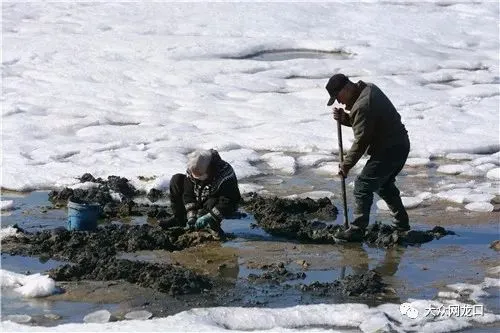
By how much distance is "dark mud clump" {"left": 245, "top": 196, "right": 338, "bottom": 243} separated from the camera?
10000 mm

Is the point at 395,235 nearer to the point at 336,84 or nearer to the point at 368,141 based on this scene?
the point at 368,141

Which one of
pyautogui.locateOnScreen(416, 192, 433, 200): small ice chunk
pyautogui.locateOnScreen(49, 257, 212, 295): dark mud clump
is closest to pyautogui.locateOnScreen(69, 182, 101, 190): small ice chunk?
pyautogui.locateOnScreen(49, 257, 212, 295): dark mud clump

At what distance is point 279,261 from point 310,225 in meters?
1.10

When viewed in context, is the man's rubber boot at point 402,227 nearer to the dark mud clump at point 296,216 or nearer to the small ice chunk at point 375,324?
the dark mud clump at point 296,216

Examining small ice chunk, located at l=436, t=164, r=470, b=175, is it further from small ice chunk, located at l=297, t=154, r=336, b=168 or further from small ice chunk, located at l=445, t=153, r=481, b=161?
small ice chunk, located at l=297, t=154, r=336, b=168

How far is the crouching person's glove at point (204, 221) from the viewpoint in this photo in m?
9.88

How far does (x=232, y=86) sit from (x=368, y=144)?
859 cm

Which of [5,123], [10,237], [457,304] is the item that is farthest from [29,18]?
[457,304]

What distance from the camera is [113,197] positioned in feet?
36.9

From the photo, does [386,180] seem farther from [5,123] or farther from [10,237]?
[5,123]

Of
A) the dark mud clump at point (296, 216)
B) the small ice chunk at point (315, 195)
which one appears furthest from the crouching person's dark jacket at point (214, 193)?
the small ice chunk at point (315, 195)

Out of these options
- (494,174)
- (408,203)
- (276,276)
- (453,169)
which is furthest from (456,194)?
(276,276)

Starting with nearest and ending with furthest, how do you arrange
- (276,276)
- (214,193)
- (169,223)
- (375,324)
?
(375,324) → (276,276) → (214,193) → (169,223)

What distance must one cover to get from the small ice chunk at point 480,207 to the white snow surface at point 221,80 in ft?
4.43
